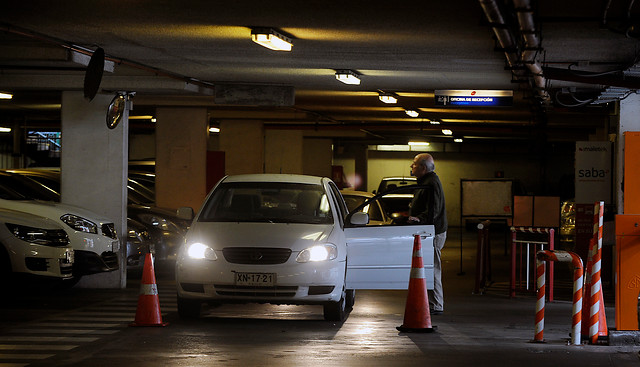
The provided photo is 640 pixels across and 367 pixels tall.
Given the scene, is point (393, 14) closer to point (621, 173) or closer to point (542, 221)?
point (621, 173)

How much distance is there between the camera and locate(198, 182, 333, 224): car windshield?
11352 mm

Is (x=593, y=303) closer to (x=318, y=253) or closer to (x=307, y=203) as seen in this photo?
(x=318, y=253)

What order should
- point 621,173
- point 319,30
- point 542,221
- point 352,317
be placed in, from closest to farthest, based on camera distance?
point 319,30 → point 352,317 → point 621,173 → point 542,221

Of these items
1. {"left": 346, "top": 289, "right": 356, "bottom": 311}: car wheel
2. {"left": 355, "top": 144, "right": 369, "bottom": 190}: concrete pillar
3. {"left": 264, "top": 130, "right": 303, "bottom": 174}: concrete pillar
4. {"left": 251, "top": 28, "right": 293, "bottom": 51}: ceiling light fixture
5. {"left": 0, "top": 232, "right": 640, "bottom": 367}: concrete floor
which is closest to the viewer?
{"left": 0, "top": 232, "right": 640, "bottom": 367}: concrete floor

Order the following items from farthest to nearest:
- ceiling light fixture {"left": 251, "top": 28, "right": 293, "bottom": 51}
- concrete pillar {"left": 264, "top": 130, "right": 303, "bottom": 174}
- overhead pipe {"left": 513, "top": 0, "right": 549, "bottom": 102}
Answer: concrete pillar {"left": 264, "top": 130, "right": 303, "bottom": 174} < ceiling light fixture {"left": 251, "top": 28, "right": 293, "bottom": 51} < overhead pipe {"left": 513, "top": 0, "right": 549, "bottom": 102}

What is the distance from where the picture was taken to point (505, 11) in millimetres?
9289

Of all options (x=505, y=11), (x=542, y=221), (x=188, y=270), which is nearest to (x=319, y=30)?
(x=505, y=11)

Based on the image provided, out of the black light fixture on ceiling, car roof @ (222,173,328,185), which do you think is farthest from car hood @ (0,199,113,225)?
the black light fixture on ceiling

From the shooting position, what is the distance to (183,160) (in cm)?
2331

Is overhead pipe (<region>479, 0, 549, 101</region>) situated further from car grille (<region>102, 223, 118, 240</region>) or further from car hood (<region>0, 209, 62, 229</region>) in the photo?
car hood (<region>0, 209, 62, 229</region>)

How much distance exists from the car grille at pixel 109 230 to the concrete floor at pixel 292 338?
896mm

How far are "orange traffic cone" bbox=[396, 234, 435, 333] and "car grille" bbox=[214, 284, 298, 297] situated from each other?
125 centimetres

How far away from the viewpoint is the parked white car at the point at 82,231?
1277 centimetres

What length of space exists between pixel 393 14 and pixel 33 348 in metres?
4.68
